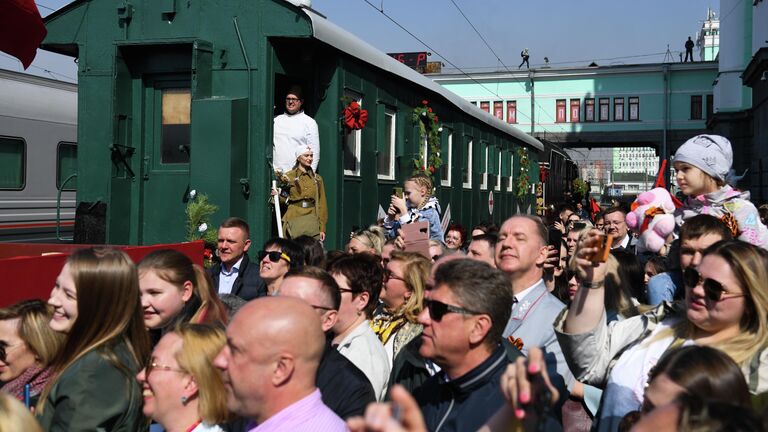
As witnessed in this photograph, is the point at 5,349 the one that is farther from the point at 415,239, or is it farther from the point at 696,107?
the point at 696,107

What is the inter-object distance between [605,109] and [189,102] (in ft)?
156

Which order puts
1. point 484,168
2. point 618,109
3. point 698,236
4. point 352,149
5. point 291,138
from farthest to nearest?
point 618,109
point 484,168
point 352,149
point 291,138
point 698,236

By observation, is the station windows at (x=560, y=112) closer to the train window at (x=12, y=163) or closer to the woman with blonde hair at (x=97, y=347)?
the train window at (x=12, y=163)

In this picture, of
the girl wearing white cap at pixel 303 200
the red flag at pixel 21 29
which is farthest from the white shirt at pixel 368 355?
the girl wearing white cap at pixel 303 200

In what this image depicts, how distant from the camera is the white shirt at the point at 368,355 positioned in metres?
4.56

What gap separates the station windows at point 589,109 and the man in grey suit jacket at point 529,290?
5090cm

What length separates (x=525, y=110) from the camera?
180 feet

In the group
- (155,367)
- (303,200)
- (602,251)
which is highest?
(303,200)

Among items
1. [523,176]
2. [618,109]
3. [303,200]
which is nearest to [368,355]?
[303,200]

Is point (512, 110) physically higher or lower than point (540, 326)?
higher

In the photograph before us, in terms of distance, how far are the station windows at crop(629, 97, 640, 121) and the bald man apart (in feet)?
173

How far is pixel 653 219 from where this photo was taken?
5.95 meters

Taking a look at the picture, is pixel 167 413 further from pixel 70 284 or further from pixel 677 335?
pixel 677 335

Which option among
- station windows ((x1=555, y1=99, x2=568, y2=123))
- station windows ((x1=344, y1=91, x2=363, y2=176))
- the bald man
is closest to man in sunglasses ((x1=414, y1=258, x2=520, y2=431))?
the bald man
